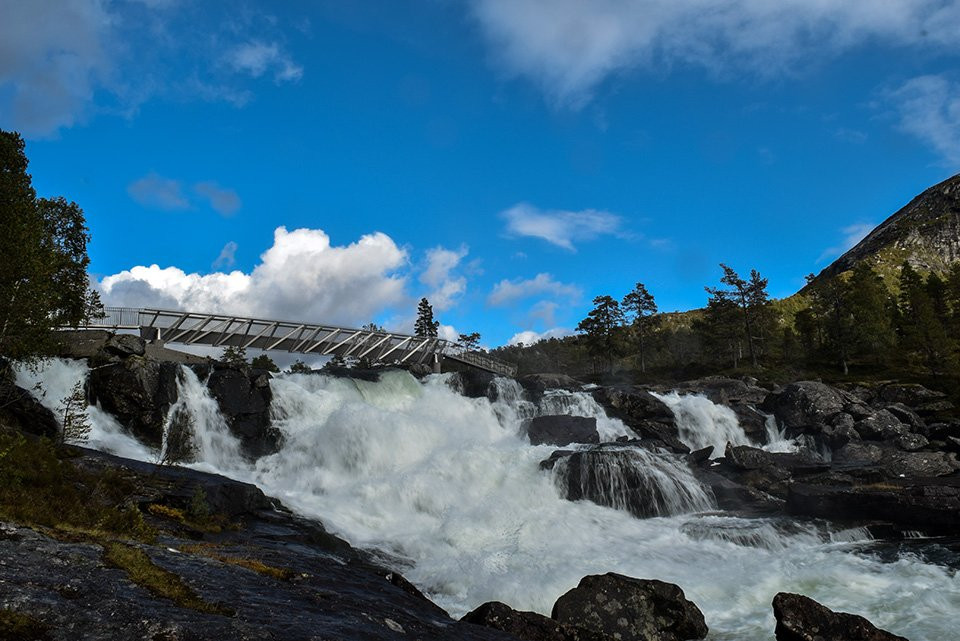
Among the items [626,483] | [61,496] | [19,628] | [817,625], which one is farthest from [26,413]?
[817,625]

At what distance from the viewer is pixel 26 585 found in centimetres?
611

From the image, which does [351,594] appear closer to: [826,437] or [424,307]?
[826,437]

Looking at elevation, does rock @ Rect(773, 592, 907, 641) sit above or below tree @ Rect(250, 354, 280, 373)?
below

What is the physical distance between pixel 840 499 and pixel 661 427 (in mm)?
18603

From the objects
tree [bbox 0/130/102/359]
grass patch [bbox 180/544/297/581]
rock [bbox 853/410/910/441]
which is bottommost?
grass patch [bbox 180/544/297/581]

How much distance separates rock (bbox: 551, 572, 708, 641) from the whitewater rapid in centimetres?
131

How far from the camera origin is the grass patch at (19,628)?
16.1ft

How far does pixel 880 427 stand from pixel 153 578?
4898cm

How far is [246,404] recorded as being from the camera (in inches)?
1247

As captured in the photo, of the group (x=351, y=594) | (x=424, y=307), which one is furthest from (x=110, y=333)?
(x=424, y=307)

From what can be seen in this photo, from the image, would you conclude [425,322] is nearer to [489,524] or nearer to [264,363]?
[264,363]

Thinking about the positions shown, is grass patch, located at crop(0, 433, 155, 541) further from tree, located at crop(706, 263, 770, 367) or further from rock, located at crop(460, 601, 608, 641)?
tree, located at crop(706, 263, 770, 367)

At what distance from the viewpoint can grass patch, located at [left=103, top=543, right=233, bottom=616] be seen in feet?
22.1

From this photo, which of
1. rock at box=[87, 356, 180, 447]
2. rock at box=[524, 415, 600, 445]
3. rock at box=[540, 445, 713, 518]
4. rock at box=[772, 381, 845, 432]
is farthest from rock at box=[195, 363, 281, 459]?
rock at box=[772, 381, 845, 432]
